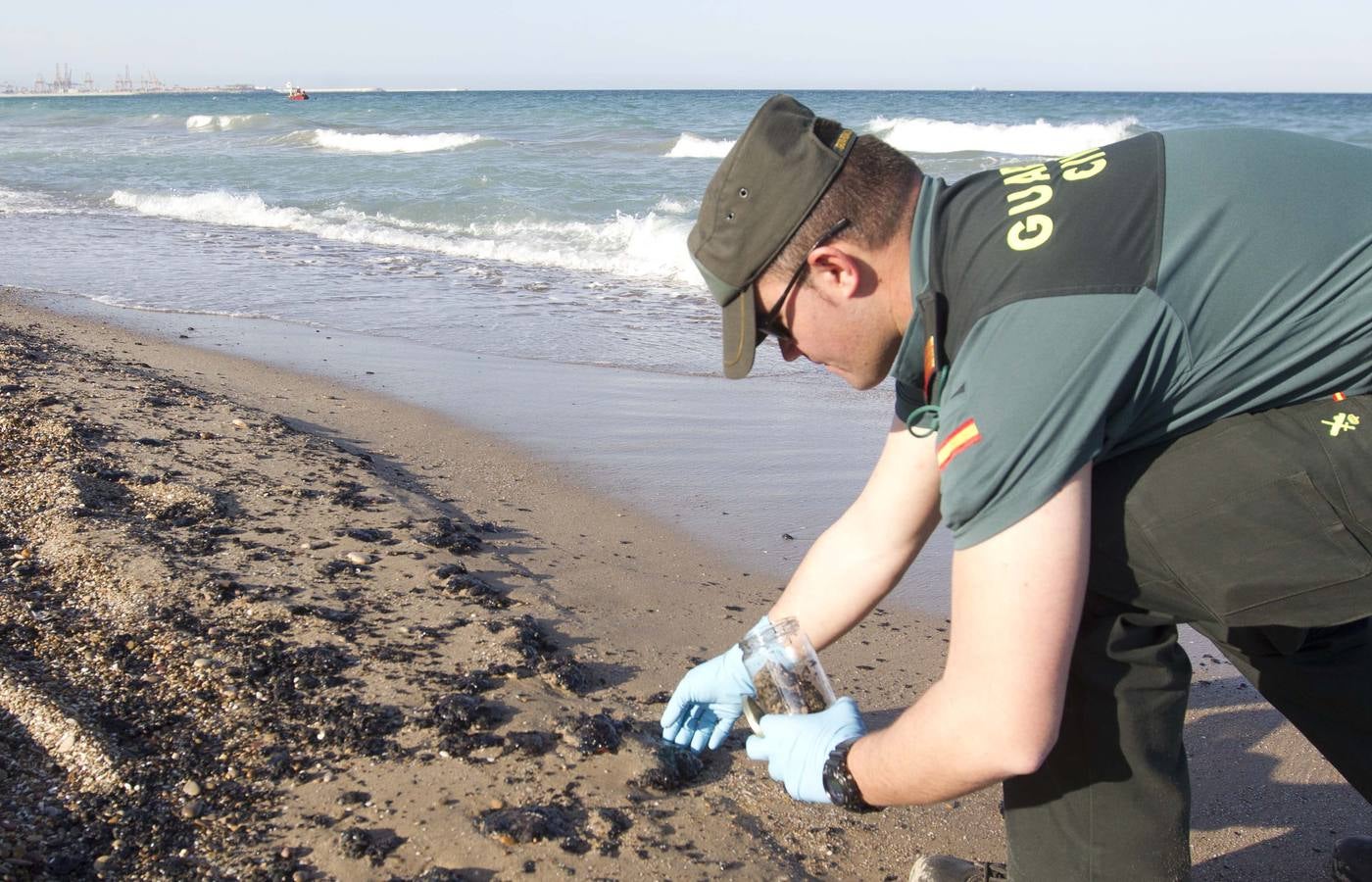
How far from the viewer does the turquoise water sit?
7.98m

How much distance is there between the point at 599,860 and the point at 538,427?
315 cm

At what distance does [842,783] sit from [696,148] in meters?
22.5

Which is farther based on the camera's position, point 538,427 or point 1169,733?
point 538,427

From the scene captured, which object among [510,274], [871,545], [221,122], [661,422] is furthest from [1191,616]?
[221,122]

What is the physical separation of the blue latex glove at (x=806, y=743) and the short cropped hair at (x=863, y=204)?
0.78 meters

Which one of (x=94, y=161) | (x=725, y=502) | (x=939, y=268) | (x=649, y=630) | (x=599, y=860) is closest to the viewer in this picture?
(x=939, y=268)

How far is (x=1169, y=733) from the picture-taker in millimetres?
1873

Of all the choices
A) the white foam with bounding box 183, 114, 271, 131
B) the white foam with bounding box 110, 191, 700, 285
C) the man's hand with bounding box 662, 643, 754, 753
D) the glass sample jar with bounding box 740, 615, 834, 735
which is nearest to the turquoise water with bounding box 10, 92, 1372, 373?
the white foam with bounding box 110, 191, 700, 285

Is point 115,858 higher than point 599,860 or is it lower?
higher

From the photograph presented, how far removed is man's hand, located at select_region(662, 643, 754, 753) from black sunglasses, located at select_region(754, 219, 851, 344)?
73 centimetres

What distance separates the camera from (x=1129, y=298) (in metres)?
1.46

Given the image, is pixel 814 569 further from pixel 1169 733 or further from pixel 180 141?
pixel 180 141

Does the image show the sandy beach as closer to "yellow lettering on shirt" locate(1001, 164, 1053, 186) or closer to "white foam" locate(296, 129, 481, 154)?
"yellow lettering on shirt" locate(1001, 164, 1053, 186)

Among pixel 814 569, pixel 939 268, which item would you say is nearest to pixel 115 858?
pixel 814 569
